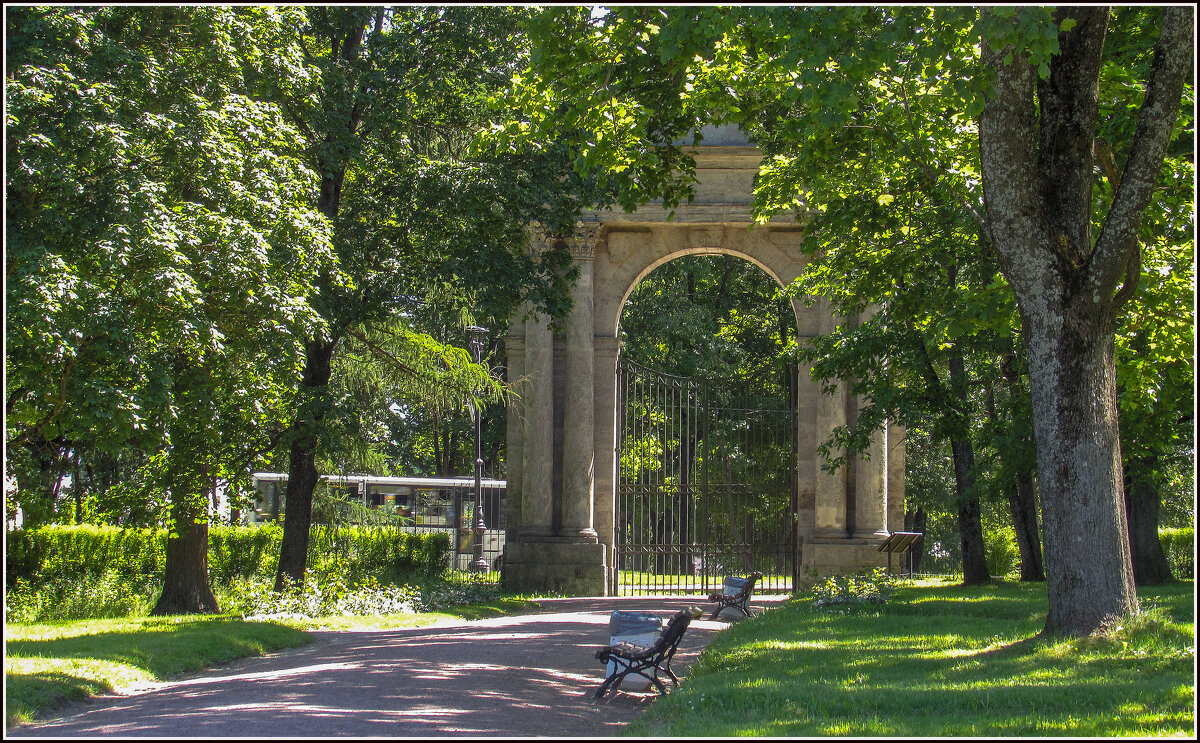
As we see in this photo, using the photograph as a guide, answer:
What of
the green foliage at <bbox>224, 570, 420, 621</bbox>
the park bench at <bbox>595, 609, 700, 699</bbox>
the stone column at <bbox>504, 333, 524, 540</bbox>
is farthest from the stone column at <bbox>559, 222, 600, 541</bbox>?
the park bench at <bbox>595, 609, 700, 699</bbox>

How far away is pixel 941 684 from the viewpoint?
7.56 metres

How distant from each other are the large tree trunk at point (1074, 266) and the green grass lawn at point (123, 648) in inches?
319

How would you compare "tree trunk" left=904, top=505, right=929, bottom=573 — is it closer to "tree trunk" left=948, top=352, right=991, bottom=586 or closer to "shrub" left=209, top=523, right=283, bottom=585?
"tree trunk" left=948, top=352, right=991, bottom=586

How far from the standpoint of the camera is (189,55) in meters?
12.2

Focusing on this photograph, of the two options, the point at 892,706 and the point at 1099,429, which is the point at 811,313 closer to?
the point at 1099,429

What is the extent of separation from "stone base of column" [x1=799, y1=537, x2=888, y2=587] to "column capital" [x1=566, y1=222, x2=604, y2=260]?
7.14 meters

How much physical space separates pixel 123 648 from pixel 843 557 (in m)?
13.3

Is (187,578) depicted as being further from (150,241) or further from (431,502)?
(431,502)

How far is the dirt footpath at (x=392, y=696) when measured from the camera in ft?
23.4

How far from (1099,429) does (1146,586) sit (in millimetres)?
9416

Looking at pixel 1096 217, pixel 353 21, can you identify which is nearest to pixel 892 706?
pixel 1096 217

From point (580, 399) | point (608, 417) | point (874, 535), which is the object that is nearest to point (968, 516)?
point (874, 535)

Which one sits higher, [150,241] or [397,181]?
[397,181]

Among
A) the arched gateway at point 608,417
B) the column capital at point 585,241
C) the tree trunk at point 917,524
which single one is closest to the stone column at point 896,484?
the arched gateway at point 608,417
